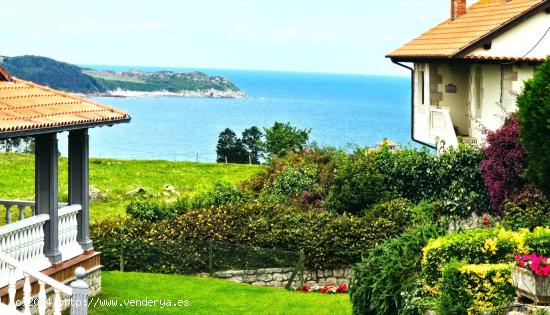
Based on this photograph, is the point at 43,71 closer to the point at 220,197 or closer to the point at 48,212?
the point at 220,197

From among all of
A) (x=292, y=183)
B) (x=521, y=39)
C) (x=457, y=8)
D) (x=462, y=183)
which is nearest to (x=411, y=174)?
(x=462, y=183)

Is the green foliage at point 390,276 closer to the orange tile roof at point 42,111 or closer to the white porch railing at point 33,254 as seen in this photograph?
the white porch railing at point 33,254

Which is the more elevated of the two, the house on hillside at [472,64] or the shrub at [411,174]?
the house on hillside at [472,64]

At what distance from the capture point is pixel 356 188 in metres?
27.5

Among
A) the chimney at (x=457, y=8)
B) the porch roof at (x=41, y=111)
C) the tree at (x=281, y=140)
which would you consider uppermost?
the chimney at (x=457, y=8)

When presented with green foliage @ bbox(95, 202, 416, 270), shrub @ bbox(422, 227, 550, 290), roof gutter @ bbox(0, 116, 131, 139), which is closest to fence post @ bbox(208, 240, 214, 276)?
green foliage @ bbox(95, 202, 416, 270)

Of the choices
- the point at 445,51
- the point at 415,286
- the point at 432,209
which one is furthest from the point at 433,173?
the point at 415,286

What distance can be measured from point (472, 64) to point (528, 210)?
24.7 ft

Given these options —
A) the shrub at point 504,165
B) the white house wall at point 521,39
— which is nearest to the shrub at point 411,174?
the shrub at point 504,165

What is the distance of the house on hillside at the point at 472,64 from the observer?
29.1 meters

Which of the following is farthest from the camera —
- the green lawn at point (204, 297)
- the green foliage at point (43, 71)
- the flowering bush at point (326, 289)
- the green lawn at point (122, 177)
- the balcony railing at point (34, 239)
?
the green foliage at point (43, 71)

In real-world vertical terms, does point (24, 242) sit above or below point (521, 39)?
below

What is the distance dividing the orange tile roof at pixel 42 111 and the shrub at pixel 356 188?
9528 millimetres

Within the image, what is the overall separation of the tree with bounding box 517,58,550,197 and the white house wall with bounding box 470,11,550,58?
805cm
